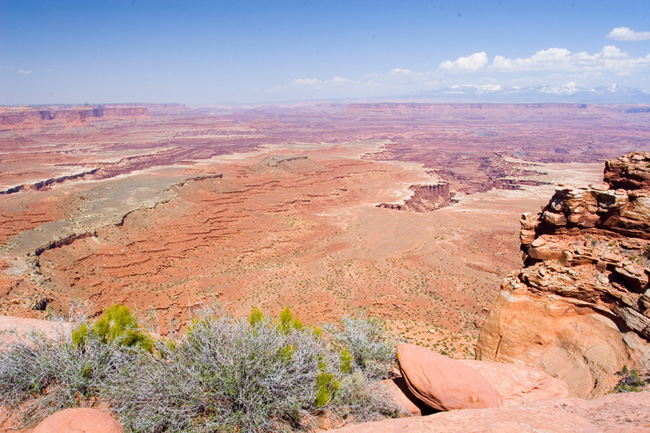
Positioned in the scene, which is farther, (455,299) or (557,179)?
(557,179)

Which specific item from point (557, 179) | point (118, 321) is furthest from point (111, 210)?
point (557, 179)

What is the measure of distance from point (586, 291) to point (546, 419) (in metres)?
5.78

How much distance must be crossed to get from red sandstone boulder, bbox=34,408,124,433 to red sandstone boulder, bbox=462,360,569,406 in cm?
869

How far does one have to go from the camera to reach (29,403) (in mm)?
7668

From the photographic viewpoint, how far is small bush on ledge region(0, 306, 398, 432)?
7184 millimetres

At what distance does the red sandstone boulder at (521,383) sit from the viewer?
915 cm

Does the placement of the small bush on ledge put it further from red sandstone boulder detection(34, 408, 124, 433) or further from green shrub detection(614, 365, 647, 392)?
green shrub detection(614, 365, 647, 392)

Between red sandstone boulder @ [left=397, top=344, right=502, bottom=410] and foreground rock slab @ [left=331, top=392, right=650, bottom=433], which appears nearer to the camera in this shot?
foreground rock slab @ [left=331, top=392, right=650, bottom=433]

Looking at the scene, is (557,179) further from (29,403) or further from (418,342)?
(29,403)

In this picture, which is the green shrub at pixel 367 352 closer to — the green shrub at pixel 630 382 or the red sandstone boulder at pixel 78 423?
the green shrub at pixel 630 382

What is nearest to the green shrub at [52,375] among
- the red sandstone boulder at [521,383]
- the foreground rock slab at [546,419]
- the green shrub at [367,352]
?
the foreground rock slab at [546,419]

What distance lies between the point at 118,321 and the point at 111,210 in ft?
108

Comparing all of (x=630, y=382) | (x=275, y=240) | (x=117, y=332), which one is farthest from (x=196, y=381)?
(x=275, y=240)

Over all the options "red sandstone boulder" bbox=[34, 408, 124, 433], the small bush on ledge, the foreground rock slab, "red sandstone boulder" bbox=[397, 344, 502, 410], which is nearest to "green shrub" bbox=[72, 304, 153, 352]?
the small bush on ledge
